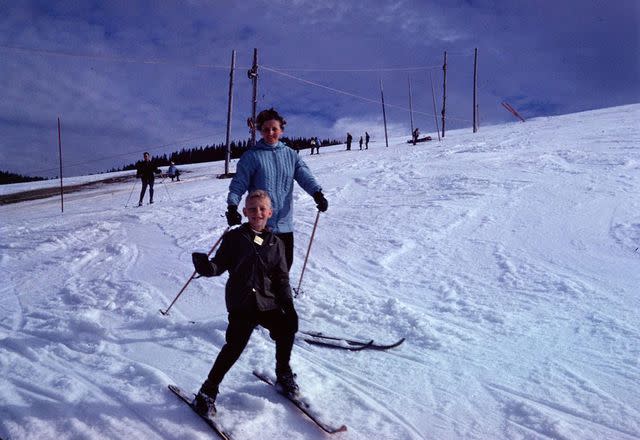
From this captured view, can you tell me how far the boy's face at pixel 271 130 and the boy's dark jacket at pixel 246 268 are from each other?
3.60 ft

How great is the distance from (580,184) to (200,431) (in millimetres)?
9195

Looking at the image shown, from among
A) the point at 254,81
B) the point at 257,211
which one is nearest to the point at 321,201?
the point at 257,211

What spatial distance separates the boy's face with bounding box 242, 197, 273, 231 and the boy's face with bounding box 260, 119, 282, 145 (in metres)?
0.97

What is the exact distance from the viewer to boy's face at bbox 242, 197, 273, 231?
2.54m

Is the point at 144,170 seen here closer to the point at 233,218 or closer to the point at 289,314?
the point at 233,218

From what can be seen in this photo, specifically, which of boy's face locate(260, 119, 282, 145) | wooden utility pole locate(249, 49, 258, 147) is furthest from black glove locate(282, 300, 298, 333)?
wooden utility pole locate(249, 49, 258, 147)

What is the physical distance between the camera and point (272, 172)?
3.53m

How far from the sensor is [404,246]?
21.8 feet

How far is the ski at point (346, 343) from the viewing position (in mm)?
3646

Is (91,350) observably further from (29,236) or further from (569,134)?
A: (569,134)

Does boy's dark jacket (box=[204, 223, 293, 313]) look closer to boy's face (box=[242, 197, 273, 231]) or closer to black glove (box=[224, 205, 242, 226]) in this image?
boy's face (box=[242, 197, 273, 231])

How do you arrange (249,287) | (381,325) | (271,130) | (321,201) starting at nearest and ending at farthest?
(249,287) → (271,130) → (321,201) → (381,325)

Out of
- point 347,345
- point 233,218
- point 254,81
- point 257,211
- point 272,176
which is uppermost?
point 254,81

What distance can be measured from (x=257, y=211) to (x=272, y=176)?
1.04 meters
